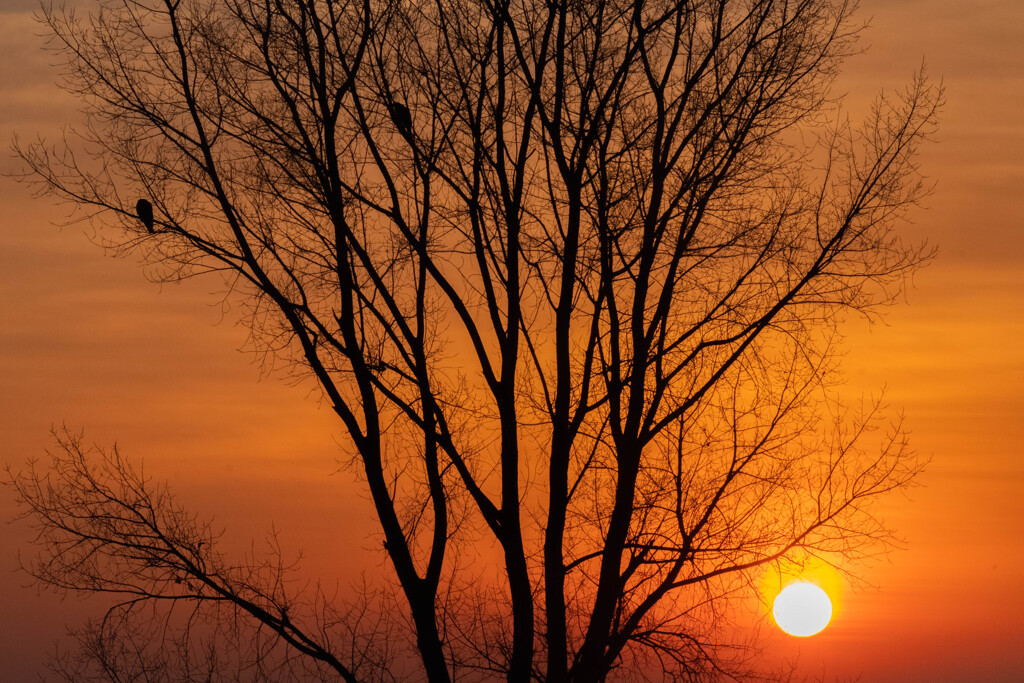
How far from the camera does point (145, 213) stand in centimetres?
837

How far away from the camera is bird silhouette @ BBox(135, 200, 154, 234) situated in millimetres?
8367

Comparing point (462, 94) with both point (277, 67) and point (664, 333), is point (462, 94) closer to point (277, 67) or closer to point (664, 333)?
point (277, 67)

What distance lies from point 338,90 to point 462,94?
1.22 meters

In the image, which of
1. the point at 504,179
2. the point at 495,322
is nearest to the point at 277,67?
the point at 504,179

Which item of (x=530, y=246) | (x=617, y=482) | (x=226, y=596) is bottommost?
(x=226, y=596)

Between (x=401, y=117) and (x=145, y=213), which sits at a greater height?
(x=401, y=117)

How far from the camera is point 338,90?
814 cm

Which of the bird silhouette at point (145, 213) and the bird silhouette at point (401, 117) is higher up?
the bird silhouette at point (401, 117)

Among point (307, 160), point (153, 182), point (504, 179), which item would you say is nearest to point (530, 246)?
point (504, 179)

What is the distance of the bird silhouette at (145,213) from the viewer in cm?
837

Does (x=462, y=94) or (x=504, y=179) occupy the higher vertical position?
(x=462, y=94)

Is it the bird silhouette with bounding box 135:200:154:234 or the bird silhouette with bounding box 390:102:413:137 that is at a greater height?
the bird silhouette with bounding box 390:102:413:137

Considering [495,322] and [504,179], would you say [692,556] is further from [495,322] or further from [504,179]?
[504,179]

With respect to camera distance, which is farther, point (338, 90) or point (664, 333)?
point (664, 333)
